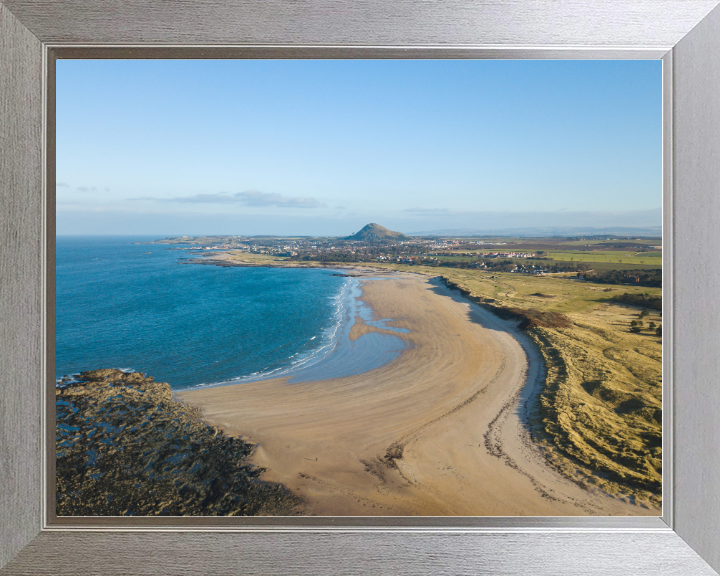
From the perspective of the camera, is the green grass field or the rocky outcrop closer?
the rocky outcrop

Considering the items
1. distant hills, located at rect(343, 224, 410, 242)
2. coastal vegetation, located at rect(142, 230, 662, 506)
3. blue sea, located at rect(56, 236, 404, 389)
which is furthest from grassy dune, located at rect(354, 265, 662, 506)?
blue sea, located at rect(56, 236, 404, 389)

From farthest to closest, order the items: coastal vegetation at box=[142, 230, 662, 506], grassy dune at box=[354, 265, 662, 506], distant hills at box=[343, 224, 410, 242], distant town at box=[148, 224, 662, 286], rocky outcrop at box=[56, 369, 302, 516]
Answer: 1. distant hills at box=[343, 224, 410, 242]
2. distant town at box=[148, 224, 662, 286]
3. coastal vegetation at box=[142, 230, 662, 506]
4. grassy dune at box=[354, 265, 662, 506]
5. rocky outcrop at box=[56, 369, 302, 516]

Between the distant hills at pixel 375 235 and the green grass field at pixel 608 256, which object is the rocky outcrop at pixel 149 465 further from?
the green grass field at pixel 608 256

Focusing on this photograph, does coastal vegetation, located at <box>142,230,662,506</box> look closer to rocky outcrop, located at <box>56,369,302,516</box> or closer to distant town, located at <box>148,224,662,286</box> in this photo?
distant town, located at <box>148,224,662,286</box>

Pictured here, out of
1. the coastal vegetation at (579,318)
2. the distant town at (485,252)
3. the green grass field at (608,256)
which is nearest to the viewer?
the coastal vegetation at (579,318)

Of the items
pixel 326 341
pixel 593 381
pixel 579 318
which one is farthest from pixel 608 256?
pixel 326 341

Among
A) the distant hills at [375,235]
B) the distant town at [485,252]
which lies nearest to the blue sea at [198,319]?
the distant town at [485,252]

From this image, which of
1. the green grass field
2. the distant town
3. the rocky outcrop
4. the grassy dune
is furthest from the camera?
the distant town
